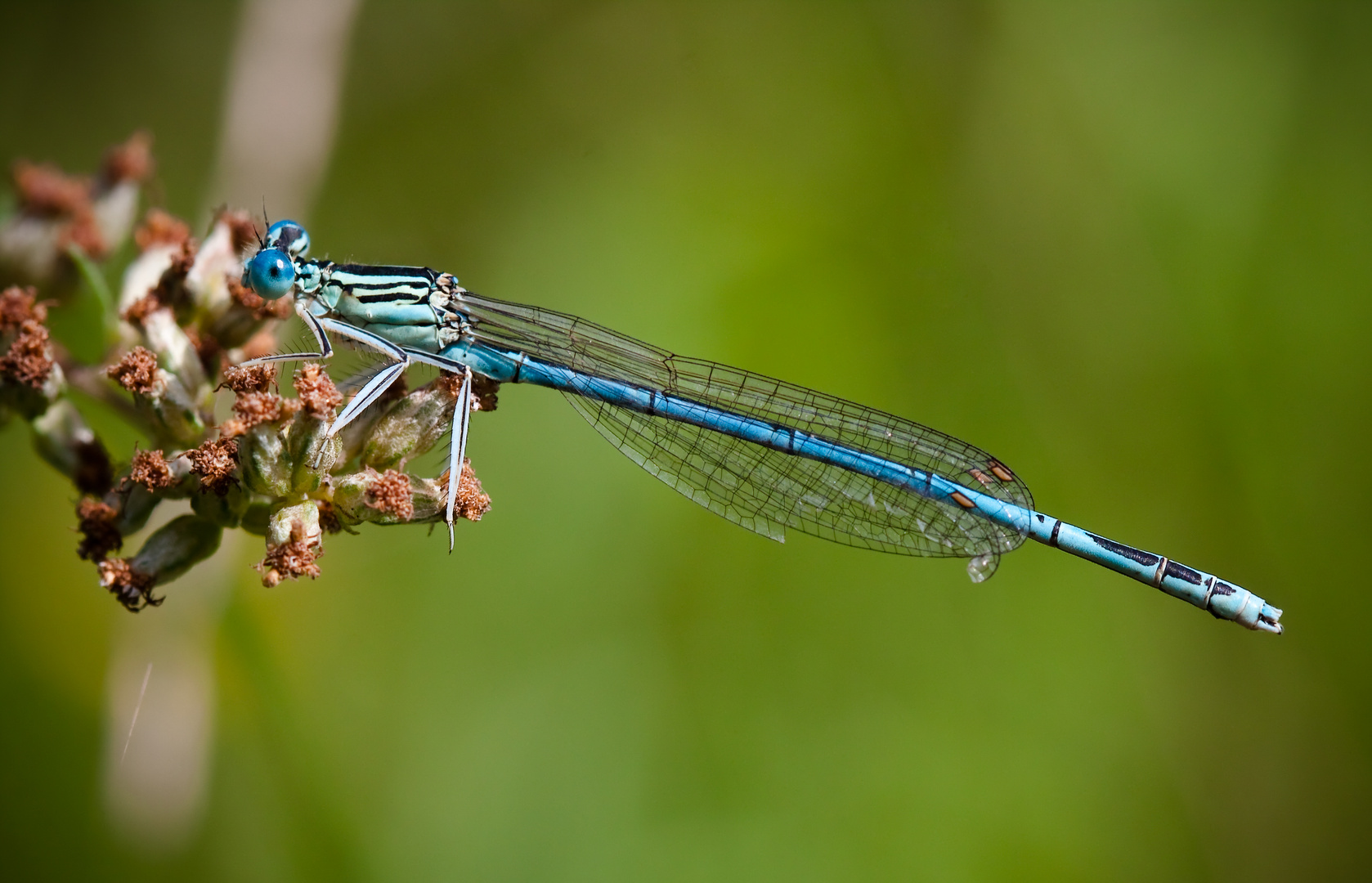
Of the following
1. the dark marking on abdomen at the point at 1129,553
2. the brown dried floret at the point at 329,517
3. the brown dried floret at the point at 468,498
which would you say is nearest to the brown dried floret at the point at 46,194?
the brown dried floret at the point at 329,517

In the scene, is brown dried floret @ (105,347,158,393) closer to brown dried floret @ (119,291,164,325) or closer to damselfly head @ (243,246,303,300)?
brown dried floret @ (119,291,164,325)

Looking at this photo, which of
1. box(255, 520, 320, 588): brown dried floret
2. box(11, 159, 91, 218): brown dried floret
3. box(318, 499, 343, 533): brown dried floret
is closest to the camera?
box(255, 520, 320, 588): brown dried floret

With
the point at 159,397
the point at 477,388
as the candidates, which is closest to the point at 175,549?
the point at 159,397

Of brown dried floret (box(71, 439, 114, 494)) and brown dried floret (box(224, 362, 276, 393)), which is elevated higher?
brown dried floret (box(224, 362, 276, 393))

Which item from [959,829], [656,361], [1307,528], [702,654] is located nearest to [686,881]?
[702,654]

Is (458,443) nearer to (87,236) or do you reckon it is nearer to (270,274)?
(270,274)

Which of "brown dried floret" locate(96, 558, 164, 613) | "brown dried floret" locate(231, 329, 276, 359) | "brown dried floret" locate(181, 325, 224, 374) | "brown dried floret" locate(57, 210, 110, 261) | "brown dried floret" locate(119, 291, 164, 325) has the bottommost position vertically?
"brown dried floret" locate(96, 558, 164, 613)

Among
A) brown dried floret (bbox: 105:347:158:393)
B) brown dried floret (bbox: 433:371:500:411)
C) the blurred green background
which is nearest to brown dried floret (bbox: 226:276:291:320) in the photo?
brown dried floret (bbox: 105:347:158:393)
